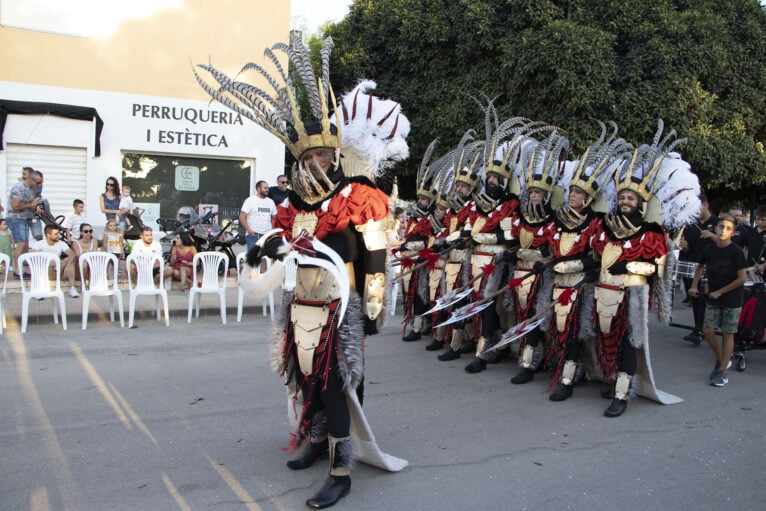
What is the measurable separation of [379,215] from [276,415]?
6.96 ft

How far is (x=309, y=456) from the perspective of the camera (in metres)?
3.96

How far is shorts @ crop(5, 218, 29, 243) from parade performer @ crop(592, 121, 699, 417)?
973 cm

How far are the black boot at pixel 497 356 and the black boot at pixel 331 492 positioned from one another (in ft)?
11.3

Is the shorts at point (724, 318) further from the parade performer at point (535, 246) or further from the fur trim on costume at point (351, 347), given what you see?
the fur trim on costume at point (351, 347)

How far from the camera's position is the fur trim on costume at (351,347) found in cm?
360

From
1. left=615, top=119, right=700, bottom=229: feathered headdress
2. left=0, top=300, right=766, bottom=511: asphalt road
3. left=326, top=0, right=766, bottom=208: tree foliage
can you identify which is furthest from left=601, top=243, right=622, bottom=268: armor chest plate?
left=326, top=0, right=766, bottom=208: tree foliage

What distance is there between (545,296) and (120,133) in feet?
39.7

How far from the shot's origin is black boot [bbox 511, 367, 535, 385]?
6.01m

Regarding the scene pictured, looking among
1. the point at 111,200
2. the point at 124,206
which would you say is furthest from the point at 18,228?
the point at 124,206

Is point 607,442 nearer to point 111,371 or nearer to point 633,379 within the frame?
point 633,379

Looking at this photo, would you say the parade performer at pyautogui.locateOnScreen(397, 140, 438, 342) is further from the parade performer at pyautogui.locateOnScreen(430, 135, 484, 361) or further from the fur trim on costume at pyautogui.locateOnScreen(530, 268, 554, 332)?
the fur trim on costume at pyautogui.locateOnScreen(530, 268, 554, 332)

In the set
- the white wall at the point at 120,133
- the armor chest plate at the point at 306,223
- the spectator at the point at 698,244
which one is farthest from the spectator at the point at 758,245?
the white wall at the point at 120,133

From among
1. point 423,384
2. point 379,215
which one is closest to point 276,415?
point 423,384

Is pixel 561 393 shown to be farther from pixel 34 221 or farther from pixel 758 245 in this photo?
pixel 34 221
